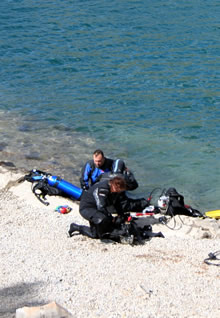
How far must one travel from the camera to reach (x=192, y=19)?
24.7 meters

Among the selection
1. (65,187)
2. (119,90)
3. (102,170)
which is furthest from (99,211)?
(119,90)

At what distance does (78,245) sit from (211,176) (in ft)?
18.0

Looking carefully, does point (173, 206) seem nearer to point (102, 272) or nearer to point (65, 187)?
point (65, 187)

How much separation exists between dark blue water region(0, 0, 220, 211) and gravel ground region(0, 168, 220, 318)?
3195mm

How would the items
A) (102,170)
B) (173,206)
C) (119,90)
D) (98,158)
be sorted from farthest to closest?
(119,90), (102,170), (98,158), (173,206)

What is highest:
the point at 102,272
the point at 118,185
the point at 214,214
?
the point at 118,185

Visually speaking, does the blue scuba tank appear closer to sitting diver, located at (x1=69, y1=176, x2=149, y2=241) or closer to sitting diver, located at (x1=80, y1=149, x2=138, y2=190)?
sitting diver, located at (x1=80, y1=149, x2=138, y2=190)

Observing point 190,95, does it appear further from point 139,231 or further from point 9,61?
point 139,231

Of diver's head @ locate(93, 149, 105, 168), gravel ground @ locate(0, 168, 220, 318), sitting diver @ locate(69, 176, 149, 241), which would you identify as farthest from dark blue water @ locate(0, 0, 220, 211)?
sitting diver @ locate(69, 176, 149, 241)

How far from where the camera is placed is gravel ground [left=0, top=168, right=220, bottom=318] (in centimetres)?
626

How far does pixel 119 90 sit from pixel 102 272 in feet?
36.9

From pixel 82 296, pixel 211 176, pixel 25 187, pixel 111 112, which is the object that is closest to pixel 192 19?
pixel 111 112

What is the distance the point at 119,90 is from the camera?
17734 millimetres

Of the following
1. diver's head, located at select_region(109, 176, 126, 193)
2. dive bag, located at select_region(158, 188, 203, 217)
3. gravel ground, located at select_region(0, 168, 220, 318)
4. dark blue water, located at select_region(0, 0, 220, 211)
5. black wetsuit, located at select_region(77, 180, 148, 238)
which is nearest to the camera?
gravel ground, located at select_region(0, 168, 220, 318)
